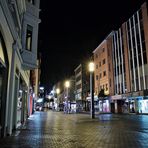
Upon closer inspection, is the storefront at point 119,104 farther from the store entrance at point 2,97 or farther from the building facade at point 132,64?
the store entrance at point 2,97

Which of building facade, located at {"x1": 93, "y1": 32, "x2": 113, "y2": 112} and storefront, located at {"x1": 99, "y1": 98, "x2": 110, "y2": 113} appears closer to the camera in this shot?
building facade, located at {"x1": 93, "y1": 32, "x2": 113, "y2": 112}

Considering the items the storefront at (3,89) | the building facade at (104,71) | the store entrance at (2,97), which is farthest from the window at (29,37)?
the building facade at (104,71)

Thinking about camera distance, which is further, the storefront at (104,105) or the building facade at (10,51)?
the storefront at (104,105)

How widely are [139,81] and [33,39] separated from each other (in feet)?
99.4

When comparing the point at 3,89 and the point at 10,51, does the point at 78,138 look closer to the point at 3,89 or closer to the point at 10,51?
the point at 3,89

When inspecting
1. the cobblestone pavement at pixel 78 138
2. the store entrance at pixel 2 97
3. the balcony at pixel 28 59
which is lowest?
the cobblestone pavement at pixel 78 138

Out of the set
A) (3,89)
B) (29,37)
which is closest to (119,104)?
(29,37)

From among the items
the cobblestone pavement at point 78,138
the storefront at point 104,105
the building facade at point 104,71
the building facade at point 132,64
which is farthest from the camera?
the storefront at point 104,105

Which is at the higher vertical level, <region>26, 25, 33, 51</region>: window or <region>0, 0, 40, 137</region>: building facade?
<region>26, 25, 33, 51</region>: window

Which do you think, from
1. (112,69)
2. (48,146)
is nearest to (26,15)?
(48,146)

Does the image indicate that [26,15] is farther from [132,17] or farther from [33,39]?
[132,17]

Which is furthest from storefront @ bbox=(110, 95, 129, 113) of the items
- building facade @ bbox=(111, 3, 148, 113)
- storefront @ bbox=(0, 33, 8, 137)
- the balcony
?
storefront @ bbox=(0, 33, 8, 137)

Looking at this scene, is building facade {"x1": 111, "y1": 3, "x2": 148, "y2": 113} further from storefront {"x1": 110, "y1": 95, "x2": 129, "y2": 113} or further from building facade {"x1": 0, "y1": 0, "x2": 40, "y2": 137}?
building facade {"x1": 0, "y1": 0, "x2": 40, "y2": 137}

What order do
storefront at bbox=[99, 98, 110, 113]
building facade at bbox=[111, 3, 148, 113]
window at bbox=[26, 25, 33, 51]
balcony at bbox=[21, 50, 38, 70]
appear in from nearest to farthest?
balcony at bbox=[21, 50, 38, 70] < window at bbox=[26, 25, 33, 51] < building facade at bbox=[111, 3, 148, 113] < storefront at bbox=[99, 98, 110, 113]
